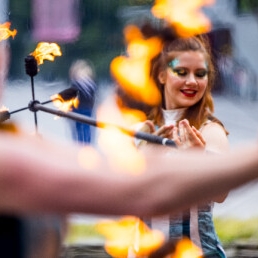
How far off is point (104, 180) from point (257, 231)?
232 centimetres

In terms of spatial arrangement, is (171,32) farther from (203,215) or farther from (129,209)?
(129,209)

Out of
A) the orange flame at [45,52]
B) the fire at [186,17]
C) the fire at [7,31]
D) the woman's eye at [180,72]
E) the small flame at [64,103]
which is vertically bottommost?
the small flame at [64,103]

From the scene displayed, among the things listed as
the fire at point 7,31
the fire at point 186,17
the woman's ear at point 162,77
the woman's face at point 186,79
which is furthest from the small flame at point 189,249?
the fire at point 7,31

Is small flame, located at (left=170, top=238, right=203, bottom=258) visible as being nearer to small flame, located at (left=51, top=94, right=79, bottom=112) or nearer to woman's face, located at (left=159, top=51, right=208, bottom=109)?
woman's face, located at (left=159, top=51, right=208, bottom=109)

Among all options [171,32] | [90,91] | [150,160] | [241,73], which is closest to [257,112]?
[241,73]

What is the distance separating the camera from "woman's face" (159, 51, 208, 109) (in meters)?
2.28

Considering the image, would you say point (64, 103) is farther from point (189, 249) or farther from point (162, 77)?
point (189, 249)

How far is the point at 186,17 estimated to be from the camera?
2.39 m

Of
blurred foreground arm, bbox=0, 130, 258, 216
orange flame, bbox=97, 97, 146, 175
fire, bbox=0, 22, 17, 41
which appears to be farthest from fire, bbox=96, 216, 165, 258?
blurred foreground arm, bbox=0, 130, 258, 216

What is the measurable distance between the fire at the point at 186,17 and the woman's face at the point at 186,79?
0.08 meters

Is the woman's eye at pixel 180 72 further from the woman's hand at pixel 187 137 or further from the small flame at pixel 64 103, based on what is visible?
the small flame at pixel 64 103

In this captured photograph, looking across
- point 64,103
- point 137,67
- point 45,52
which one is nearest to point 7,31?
point 45,52

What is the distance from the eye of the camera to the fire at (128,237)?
220 cm

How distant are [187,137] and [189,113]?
12cm
